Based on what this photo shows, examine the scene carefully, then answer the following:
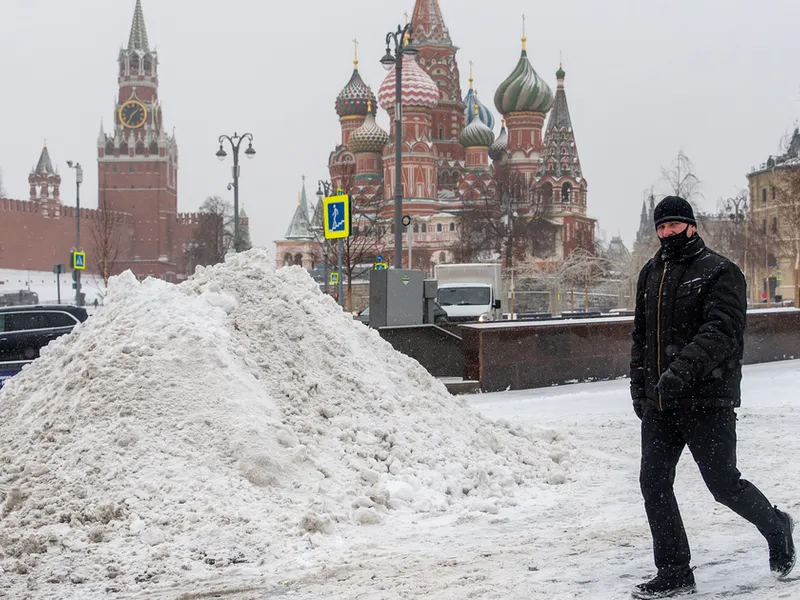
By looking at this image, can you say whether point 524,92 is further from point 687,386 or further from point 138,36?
point 687,386

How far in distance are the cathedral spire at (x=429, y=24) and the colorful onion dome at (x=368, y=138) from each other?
8.20 meters

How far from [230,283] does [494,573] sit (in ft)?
14.4

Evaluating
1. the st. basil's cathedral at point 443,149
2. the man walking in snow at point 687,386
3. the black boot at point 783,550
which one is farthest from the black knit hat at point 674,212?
the st. basil's cathedral at point 443,149

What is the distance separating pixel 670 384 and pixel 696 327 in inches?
12.5

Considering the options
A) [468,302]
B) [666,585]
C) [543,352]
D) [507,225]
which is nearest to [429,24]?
[507,225]

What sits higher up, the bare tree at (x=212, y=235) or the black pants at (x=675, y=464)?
the bare tree at (x=212, y=235)

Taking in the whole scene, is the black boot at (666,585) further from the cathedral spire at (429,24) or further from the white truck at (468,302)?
the cathedral spire at (429,24)

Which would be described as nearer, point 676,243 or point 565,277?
point 676,243

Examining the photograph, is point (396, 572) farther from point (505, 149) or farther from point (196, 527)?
point (505, 149)

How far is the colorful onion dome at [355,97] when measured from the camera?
9300cm

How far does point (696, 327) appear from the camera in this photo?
14.9ft

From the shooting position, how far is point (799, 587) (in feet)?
15.3

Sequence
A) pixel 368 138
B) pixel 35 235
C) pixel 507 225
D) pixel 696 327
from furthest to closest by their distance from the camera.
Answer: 1. pixel 35 235
2. pixel 368 138
3. pixel 507 225
4. pixel 696 327

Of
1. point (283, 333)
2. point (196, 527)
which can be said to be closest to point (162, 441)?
point (196, 527)
